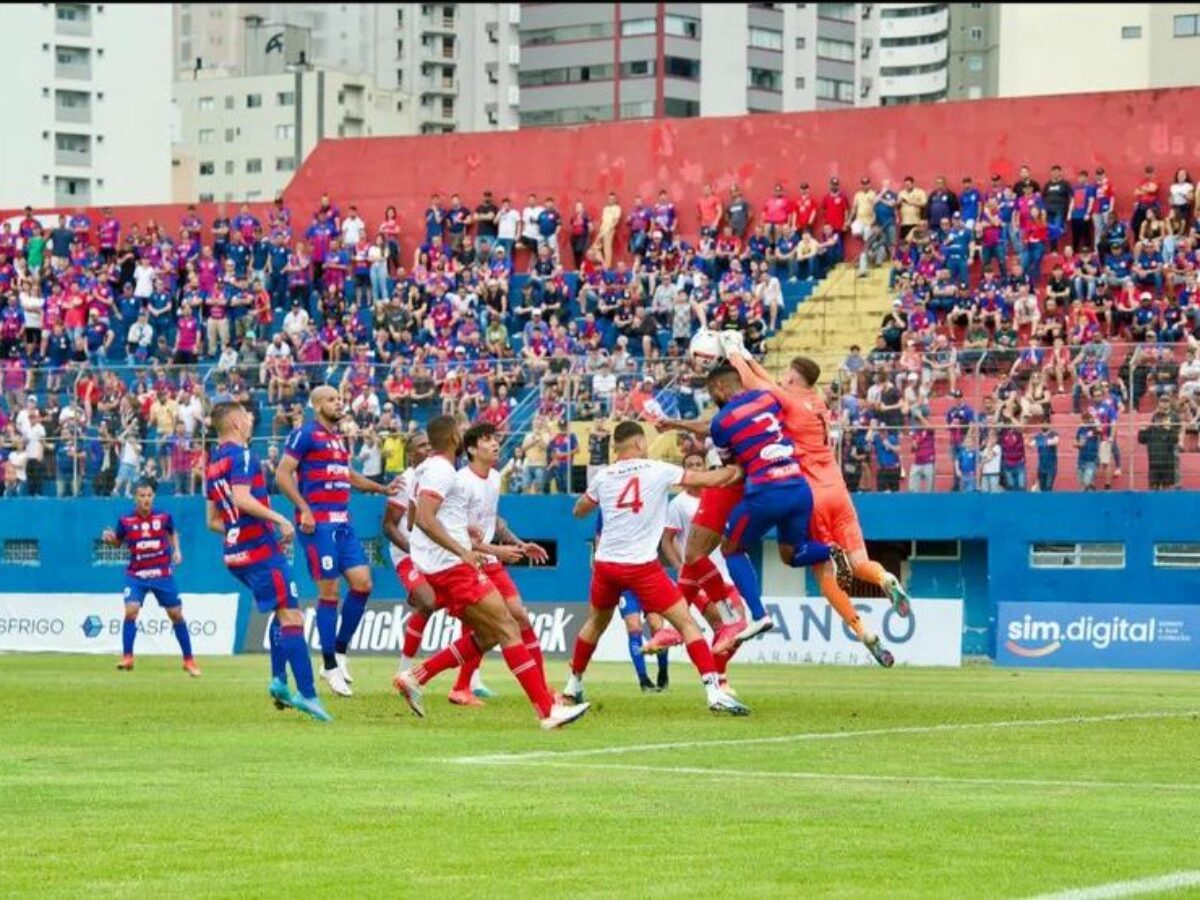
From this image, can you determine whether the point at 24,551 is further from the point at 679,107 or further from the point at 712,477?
the point at 679,107

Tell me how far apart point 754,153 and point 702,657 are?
36409 millimetres

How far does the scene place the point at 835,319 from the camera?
49.5m

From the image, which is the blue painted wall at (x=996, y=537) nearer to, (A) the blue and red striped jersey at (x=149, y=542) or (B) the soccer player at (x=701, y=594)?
(A) the blue and red striped jersey at (x=149, y=542)

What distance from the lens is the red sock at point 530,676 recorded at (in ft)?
61.8

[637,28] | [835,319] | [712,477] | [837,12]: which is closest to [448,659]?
[712,477]

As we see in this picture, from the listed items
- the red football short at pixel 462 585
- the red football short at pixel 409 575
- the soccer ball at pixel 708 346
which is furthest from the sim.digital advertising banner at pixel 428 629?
the red football short at pixel 462 585

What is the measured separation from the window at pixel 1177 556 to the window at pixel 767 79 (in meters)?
117

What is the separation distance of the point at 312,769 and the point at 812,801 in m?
3.46

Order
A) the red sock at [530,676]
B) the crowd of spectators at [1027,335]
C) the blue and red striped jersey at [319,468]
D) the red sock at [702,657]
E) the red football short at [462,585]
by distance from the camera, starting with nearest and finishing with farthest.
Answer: the red sock at [530,676]
the red football short at [462,585]
the red sock at [702,657]
the blue and red striped jersey at [319,468]
the crowd of spectators at [1027,335]

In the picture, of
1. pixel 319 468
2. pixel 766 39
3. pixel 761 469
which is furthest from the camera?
pixel 766 39

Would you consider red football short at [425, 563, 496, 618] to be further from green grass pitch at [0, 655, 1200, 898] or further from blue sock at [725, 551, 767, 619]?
blue sock at [725, 551, 767, 619]

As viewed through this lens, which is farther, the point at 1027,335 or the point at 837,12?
the point at 837,12

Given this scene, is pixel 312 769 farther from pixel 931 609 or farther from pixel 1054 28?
pixel 1054 28

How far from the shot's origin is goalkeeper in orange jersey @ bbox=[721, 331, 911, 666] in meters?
21.8
